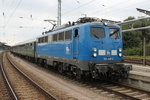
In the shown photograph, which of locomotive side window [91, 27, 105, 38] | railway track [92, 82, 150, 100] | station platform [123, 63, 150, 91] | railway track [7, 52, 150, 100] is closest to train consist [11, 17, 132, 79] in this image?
locomotive side window [91, 27, 105, 38]

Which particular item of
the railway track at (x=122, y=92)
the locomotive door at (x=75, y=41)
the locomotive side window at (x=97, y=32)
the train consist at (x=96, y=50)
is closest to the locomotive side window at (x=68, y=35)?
the train consist at (x=96, y=50)

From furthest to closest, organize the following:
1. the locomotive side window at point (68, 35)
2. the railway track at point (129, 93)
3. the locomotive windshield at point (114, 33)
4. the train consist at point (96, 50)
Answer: the locomotive side window at point (68, 35) → the locomotive windshield at point (114, 33) → the train consist at point (96, 50) → the railway track at point (129, 93)

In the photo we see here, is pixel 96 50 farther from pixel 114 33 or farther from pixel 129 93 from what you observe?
pixel 129 93

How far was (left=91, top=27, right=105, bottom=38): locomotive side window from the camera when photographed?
11.0m

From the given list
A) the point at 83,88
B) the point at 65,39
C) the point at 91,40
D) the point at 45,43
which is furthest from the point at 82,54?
the point at 45,43

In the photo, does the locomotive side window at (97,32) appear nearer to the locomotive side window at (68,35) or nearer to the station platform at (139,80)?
the locomotive side window at (68,35)

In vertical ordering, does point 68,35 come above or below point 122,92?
above

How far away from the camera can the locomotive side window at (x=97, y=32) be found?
11.0 m

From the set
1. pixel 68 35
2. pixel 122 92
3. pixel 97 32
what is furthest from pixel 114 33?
pixel 122 92

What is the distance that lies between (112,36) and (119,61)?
1.47 meters

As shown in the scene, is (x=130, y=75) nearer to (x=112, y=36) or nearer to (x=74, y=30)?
(x=112, y=36)

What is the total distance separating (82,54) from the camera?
10742mm

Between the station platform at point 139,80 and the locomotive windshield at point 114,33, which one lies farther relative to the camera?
the locomotive windshield at point 114,33

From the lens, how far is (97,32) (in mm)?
11070
